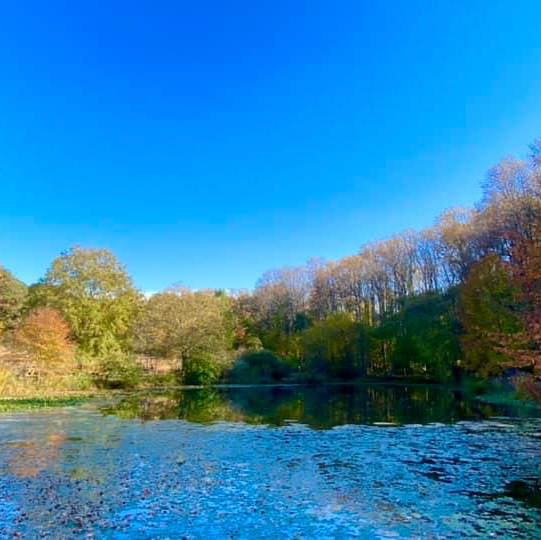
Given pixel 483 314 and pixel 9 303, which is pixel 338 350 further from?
pixel 9 303

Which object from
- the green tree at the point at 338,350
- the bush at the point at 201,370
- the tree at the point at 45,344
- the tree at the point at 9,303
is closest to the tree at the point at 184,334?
the bush at the point at 201,370

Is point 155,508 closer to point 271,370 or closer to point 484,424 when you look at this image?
point 484,424

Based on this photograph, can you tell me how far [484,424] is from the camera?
17.1 m

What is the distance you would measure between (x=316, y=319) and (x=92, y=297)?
2513cm

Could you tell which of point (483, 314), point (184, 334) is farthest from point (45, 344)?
point (483, 314)

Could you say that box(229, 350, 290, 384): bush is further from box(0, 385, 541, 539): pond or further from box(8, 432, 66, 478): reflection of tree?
box(8, 432, 66, 478): reflection of tree

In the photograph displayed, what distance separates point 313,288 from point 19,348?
113 ft

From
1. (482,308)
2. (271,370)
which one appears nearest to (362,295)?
A: (271,370)

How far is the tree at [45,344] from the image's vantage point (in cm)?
3309

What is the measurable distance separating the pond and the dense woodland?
16003mm

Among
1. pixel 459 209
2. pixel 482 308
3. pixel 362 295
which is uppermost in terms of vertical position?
pixel 459 209

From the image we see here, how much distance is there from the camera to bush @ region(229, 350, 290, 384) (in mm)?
46812

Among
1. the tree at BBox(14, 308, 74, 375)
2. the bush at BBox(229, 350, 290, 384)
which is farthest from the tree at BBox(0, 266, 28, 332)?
the bush at BBox(229, 350, 290, 384)

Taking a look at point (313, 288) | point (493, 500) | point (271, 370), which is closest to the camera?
point (493, 500)
